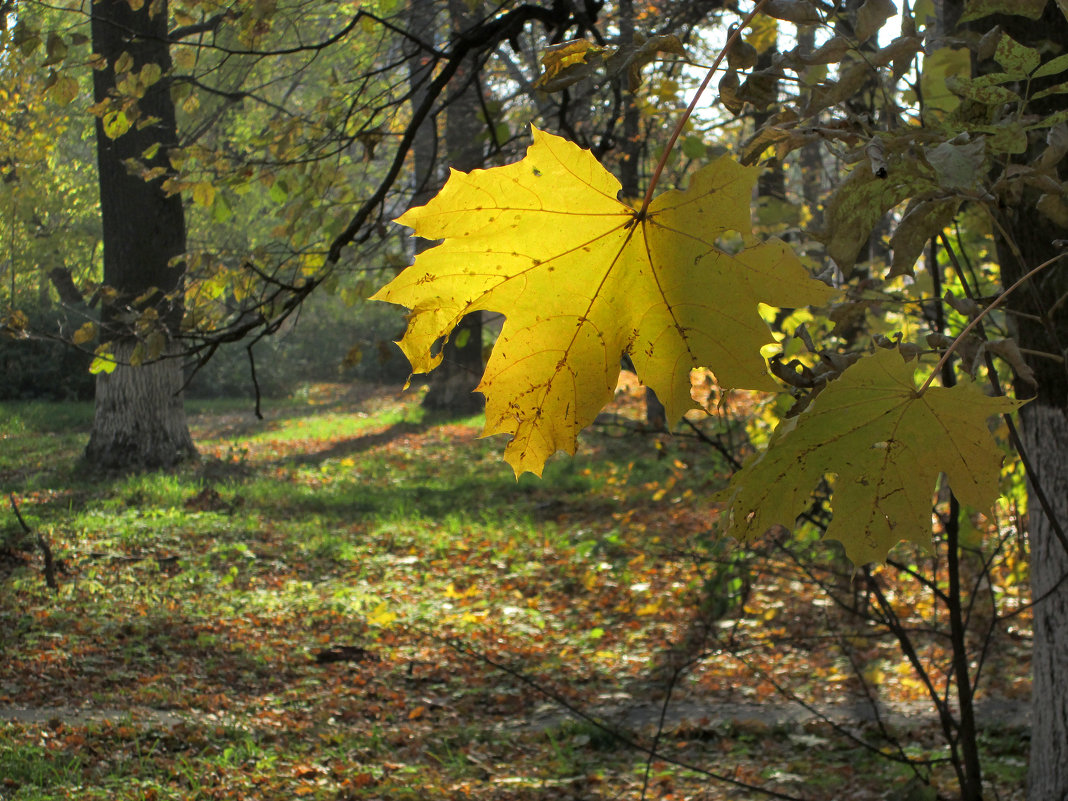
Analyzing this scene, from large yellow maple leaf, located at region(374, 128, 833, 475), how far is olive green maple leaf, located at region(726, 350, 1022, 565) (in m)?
0.10

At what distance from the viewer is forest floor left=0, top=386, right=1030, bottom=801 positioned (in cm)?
363

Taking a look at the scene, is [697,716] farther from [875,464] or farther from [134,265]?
[134,265]

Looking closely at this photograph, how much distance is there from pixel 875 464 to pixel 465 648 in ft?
16.2

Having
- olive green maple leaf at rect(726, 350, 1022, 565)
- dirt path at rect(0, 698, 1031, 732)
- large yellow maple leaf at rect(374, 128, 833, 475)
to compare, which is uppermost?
large yellow maple leaf at rect(374, 128, 833, 475)

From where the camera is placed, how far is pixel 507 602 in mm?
6418

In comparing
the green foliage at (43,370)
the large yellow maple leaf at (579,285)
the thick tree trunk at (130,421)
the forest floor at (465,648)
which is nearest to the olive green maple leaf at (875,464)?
the large yellow maple leaf at (579,285)

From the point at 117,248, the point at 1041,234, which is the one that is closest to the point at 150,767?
the point at 1041,234

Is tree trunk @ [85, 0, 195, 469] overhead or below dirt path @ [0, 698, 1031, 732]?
overhead

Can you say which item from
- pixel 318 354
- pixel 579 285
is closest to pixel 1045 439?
pixel 579 285

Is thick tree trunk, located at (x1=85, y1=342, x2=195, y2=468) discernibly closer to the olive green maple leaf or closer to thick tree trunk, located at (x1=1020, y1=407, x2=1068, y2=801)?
thick tree trunk, located at (x1=1020, y1=407, x2=1068, y2=801)

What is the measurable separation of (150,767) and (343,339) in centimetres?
1981

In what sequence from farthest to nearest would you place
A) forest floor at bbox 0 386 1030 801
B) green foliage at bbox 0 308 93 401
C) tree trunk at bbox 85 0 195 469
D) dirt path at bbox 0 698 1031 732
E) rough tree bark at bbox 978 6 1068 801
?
1. green foliage at bbox 0 308 93 401
2. tree trunk at bbox 85 0 195 469
3. dirt path at bbox 0 698 1031 732
4. forest floor at bbox 0 386 1030 801
5. rough tree bark at bbox 978 6 1068 801

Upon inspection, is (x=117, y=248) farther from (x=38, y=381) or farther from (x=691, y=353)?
(x=691, y=353)

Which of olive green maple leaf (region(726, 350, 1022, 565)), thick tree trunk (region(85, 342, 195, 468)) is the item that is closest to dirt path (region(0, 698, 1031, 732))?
olive green maple leaf (region(726, 350, 1022, 565))
